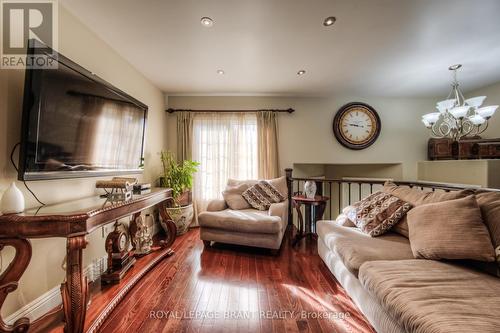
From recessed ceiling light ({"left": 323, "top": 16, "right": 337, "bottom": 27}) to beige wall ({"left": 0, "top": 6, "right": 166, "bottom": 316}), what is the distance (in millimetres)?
2336

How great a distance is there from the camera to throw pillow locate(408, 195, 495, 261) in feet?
4.02

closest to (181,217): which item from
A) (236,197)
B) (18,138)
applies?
(236,197)

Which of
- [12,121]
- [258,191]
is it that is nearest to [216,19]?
[12,121]

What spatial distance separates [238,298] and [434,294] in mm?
1353

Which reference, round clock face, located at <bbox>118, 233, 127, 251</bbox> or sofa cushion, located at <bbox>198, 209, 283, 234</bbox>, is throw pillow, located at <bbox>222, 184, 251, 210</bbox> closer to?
sofa cushion, located at <bbox>198, 209, 283, 234</bbox>

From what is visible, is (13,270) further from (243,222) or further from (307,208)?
(307,208)

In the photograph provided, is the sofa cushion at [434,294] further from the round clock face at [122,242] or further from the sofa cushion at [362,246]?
the round clock face at [122,242]

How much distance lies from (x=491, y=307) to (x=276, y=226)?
5.48ft

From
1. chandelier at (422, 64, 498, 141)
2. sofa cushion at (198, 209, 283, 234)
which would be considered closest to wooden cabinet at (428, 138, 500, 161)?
chandelier at (422, 64, 498, 141)

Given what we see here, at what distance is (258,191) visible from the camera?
310 cm

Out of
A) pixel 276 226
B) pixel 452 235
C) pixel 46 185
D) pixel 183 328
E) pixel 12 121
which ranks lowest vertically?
pixel 183 328

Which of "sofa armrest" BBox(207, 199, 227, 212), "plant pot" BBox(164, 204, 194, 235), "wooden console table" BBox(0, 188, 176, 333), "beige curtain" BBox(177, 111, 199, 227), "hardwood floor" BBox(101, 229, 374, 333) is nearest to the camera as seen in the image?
"wooden console table" BBox(0, 188, 176, 333)

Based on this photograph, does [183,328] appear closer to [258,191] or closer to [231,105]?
[258,191]

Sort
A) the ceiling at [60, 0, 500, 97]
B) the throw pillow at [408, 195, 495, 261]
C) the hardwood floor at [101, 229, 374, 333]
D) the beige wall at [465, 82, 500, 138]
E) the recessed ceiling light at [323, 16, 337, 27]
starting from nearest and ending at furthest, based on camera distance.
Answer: the throw pillow at [408, 195, 495, 261]
the hardwood floor at [101, 229, 374, 333]
the ceiling at [60, 0, 500, 97]
the recessed ceiling light at [323, 16, 337, 27]
the beige wall at [465, 82, 500, 138]
